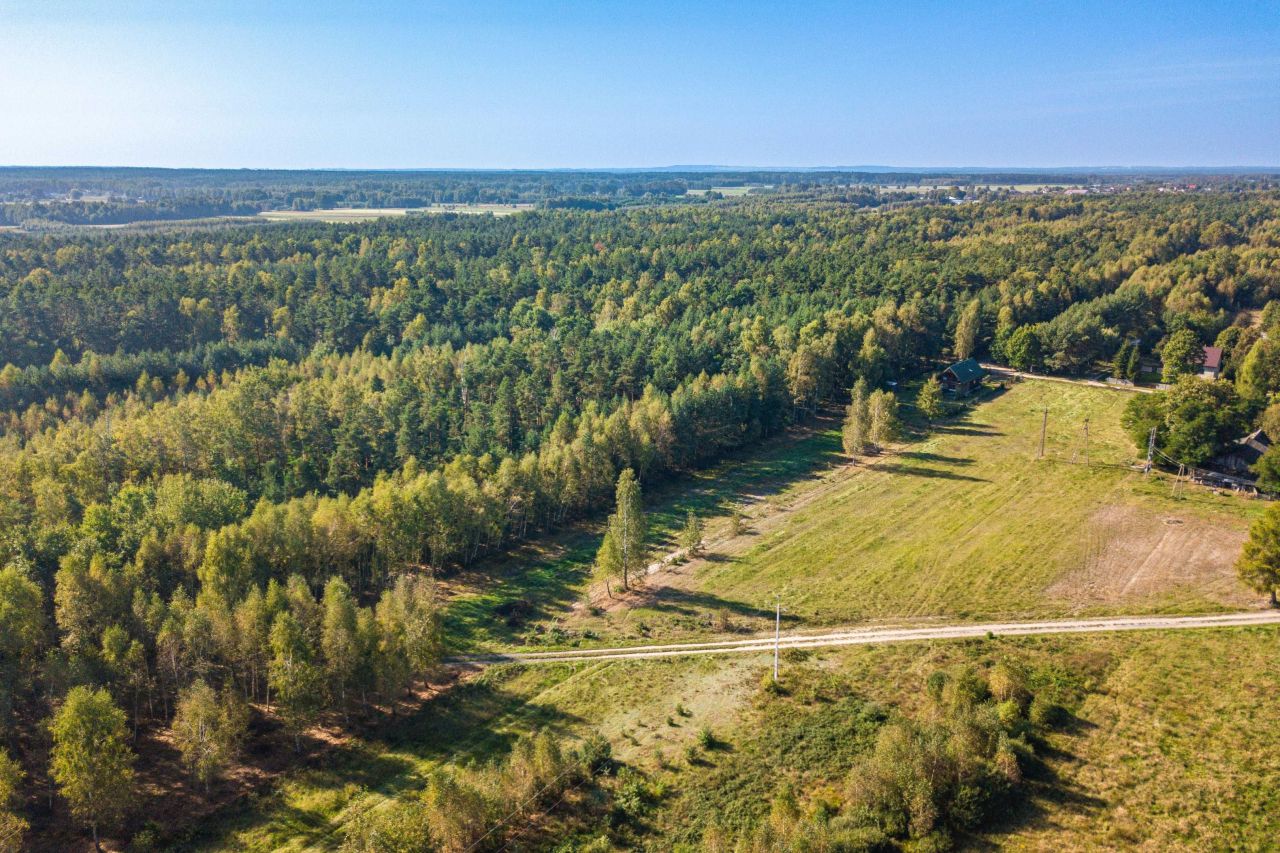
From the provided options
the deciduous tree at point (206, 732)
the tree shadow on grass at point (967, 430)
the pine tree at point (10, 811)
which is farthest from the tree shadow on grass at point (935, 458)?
the pine tree at point (10, 811)

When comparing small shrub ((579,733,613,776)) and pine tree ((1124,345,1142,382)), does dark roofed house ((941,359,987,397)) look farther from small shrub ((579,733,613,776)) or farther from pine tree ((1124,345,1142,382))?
small shrub ((579,733,613,776))

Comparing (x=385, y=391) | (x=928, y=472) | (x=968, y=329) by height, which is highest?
(x=968, y=329)

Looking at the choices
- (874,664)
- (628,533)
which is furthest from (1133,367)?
(628,533)

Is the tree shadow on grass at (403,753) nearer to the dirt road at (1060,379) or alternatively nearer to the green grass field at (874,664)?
the green grass field at (874,664)

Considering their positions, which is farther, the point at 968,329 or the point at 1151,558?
the point at 968,329

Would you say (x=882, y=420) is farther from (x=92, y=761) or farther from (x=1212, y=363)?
(x=92, y=761)

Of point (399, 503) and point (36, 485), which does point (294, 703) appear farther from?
point (36, 485)

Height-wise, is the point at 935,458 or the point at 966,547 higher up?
the point at 935,458

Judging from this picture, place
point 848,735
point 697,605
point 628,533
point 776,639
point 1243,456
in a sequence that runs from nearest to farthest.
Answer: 1. point 848,735
2. point 776,639
3. point 697,605
4. point 628,533
5. point 1243,456
